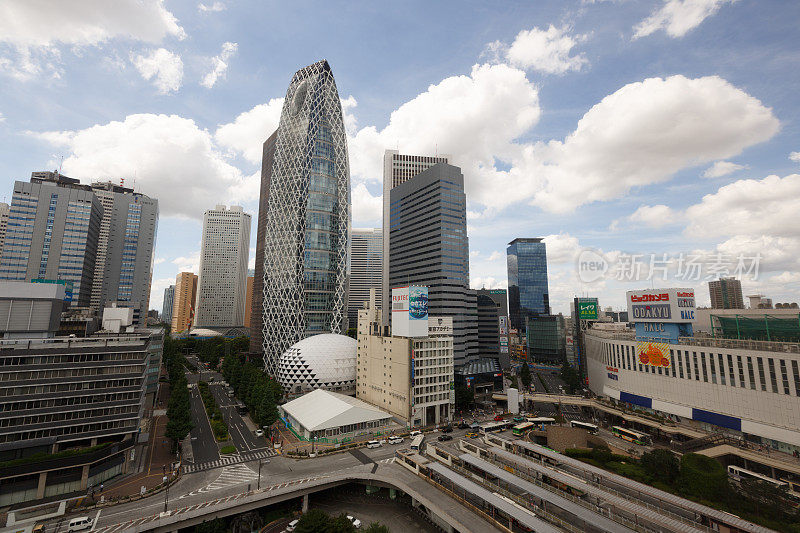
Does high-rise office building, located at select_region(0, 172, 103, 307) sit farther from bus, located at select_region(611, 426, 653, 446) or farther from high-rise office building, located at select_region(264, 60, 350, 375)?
bus, located at select_region(611, 426, 653, 446)

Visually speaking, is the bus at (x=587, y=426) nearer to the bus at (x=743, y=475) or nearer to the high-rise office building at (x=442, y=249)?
the bus at (x=743, y=475)

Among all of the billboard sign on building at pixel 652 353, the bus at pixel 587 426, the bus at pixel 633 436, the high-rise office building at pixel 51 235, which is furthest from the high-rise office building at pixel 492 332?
the high-rise office building at pixel 51 235

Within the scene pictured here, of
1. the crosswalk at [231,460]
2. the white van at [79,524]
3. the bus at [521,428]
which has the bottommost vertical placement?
the crosswalk at [231,460]

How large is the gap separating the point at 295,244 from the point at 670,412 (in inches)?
5281

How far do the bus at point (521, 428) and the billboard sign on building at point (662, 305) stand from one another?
136 feet

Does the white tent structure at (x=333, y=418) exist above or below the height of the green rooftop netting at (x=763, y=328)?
below

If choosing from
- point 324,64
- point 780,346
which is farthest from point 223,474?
point 324,64

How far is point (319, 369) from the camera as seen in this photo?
4213 inches

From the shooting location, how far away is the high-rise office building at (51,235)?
14875cm

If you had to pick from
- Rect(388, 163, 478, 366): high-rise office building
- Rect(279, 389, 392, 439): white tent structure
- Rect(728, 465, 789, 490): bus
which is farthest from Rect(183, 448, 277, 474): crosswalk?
Rect(728, 465, 789, 490): bus

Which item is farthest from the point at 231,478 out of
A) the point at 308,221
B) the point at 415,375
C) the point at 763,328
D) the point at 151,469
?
the point at 763,328

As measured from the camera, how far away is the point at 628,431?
2980 inches

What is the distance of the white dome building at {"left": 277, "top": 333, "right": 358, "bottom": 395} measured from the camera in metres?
107

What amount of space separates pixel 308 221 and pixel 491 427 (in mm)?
108548
